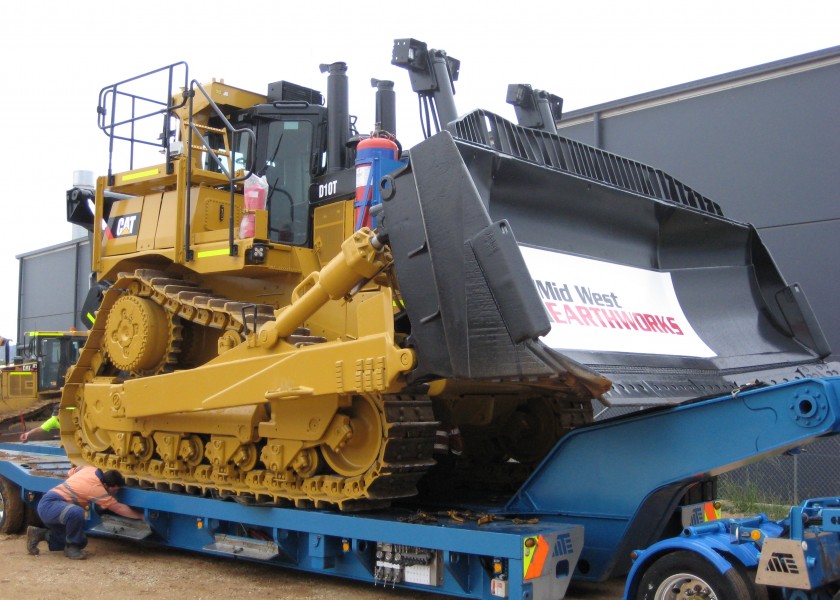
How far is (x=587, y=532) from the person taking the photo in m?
5.60

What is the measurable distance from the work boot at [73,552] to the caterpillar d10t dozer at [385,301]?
30.1 inches

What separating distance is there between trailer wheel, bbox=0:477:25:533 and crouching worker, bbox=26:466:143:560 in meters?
1.13

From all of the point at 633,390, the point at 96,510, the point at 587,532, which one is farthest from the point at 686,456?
the point at 96,510

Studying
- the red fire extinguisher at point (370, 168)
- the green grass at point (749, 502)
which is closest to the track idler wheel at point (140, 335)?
the red fire extinguisher at point (370, 168)

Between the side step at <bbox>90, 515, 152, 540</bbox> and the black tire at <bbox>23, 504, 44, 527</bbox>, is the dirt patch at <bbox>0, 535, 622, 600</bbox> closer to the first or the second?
the side step at <bbox>90, 515, 152, 540</bbox>

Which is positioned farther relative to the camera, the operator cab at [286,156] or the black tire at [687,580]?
the operator cab at [286,156]

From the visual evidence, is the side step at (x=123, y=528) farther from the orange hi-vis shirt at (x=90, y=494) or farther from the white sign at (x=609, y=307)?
the white sign at (x=609, y=307)

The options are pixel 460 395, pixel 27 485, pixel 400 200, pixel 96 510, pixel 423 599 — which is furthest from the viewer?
pixel 27 485

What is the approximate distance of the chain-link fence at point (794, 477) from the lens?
10320mm

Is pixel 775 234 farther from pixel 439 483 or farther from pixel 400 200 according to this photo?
pixel 400 200

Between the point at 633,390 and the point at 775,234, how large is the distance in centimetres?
713

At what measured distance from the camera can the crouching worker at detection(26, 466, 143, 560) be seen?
296 inches

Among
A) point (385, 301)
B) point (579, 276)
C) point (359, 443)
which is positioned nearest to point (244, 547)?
point (359, 443)

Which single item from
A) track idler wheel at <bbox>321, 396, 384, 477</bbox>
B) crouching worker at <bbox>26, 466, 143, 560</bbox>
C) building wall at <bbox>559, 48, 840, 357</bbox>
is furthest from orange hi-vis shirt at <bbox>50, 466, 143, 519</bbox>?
building wall at <bbox>559, 48, 840, 357</bbox>
